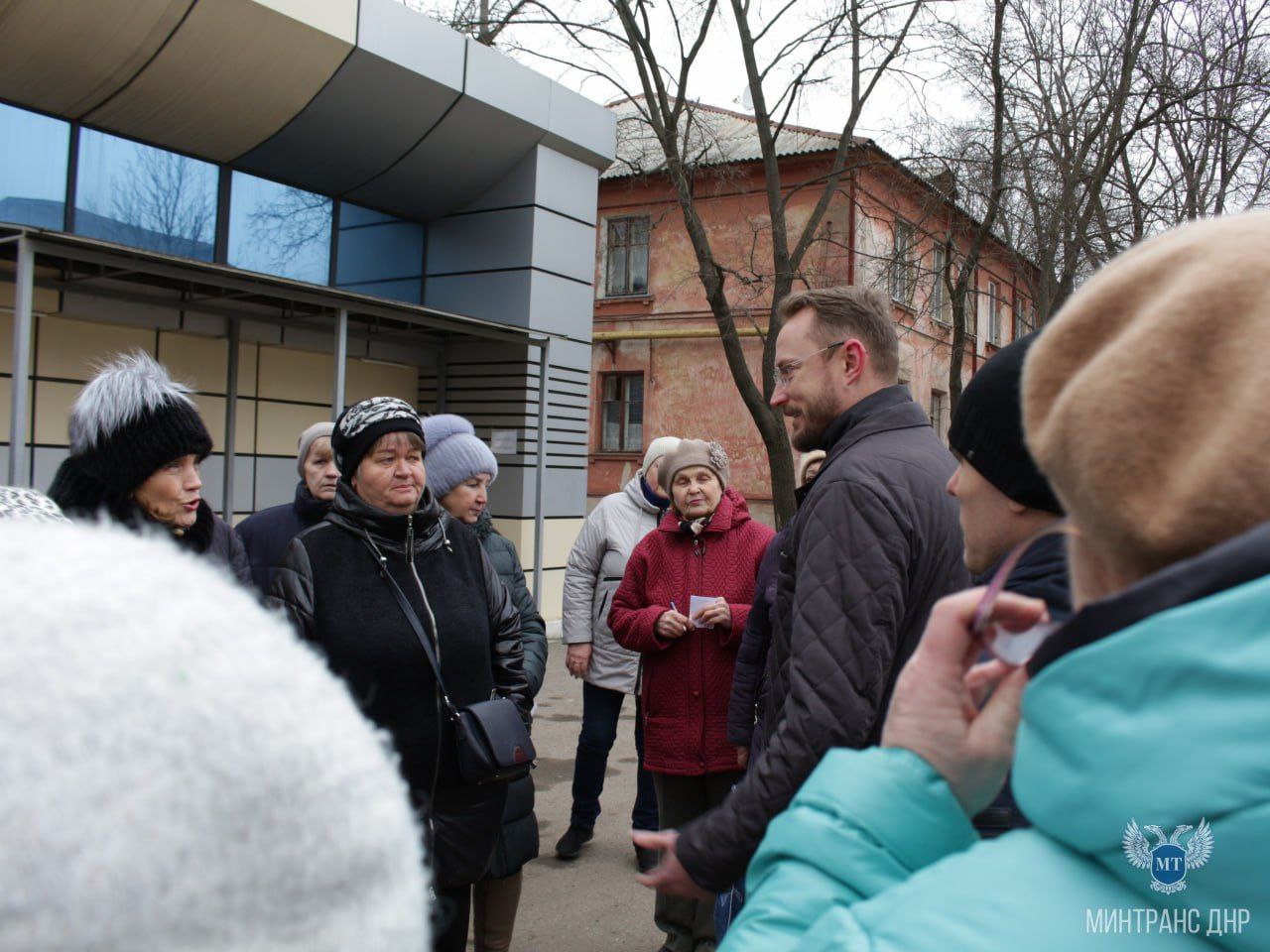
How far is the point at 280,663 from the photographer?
22.1 inches

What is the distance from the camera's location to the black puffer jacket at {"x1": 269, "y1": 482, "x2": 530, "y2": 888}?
103 inches

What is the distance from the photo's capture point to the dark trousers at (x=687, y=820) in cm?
373

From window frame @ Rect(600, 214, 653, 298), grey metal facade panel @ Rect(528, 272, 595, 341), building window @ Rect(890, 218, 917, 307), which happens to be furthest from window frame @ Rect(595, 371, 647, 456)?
grey metal facade panel @ Rect(528, 272, 595, 341)

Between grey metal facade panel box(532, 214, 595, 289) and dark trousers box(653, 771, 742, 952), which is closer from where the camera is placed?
dark trousers box(653, 771, 742, 952)

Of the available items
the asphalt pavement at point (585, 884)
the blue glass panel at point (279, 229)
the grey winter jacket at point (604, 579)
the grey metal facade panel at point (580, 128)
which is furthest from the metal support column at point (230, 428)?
the grey winter jacket at point (604, 579)

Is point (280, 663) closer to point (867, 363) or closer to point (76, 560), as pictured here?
point (76, 560)

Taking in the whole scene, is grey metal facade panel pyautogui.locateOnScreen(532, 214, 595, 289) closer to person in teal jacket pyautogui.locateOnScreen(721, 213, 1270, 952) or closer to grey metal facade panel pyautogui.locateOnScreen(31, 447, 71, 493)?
grey metal facade panel pyautogui.locateOnScreen(31, 447, 71, 493)

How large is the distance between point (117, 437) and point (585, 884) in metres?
2.76

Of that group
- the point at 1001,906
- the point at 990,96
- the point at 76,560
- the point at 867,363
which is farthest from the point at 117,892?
the point at 990,96

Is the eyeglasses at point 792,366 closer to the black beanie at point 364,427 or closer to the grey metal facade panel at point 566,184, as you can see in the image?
the black beanie at point 364,427

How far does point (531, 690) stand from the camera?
326 cm

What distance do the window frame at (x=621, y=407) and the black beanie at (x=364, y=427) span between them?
58.0 feet

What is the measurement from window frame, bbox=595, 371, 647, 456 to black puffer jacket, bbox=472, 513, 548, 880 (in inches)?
650

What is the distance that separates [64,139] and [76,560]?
843cm
